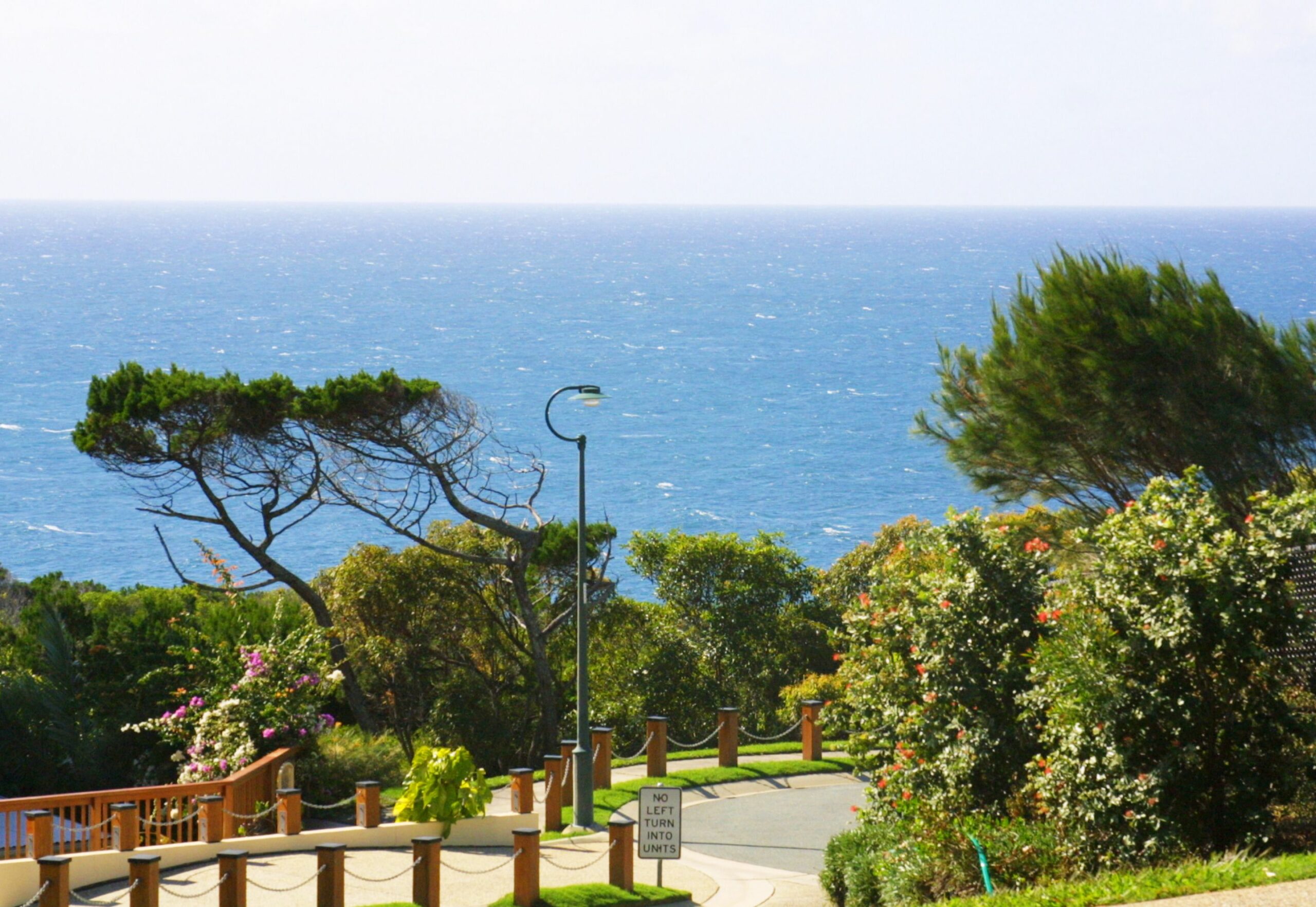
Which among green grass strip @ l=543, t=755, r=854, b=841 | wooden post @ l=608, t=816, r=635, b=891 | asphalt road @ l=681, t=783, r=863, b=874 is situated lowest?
green grass strip @ l=543, t=755, r=854, b=841

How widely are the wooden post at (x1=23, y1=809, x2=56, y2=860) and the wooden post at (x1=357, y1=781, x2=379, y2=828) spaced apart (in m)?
3.77

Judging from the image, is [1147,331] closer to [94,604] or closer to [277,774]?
[277,774]

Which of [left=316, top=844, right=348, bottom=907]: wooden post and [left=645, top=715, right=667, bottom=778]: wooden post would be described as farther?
[left=645, top=715, right=667, bottom=778]: wooden post

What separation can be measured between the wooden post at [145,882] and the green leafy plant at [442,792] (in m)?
4.57

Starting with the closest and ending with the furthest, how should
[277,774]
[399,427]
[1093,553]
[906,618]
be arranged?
[906,618]
[1093,553]
[277,774]
[399,427]

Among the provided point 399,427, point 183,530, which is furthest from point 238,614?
point 183,530

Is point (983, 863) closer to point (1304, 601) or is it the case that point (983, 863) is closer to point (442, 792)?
point (1304, 601)

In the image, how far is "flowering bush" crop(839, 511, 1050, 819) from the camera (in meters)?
13.4

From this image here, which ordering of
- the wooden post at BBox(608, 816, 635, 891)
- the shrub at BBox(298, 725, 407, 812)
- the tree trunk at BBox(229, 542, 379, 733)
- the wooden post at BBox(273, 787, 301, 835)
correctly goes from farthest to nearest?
the tree trunk at BBox(229, 542, 379, 733) < the shrub at BBox(298, 725, 407, 812) < the wooden post at BBox(273, 787, 301, 835) < the wooden post at BBox(608, 816, 635, 891)

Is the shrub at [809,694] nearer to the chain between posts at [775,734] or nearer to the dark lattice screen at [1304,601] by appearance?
the chain between posts at [775,734]

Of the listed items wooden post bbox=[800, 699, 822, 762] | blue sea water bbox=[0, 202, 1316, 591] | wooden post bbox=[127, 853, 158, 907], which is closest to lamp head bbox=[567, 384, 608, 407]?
wooden post bbox=[800, 699, 822, 762]

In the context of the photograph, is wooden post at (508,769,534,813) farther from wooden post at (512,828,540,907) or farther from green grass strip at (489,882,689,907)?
wooden post at (512,828,540,907)

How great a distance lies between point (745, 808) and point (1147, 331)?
8.51 metres

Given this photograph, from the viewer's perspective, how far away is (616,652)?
101 ft
